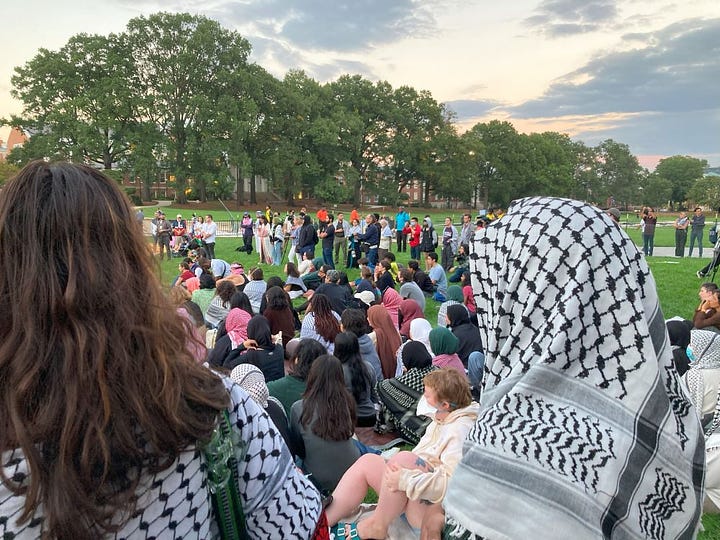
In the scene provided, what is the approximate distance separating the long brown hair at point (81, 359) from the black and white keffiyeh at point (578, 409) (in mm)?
764

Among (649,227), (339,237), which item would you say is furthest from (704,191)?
(339,237)

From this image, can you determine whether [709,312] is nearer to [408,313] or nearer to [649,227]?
[408,313]

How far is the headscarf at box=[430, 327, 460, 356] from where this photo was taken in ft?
18.2

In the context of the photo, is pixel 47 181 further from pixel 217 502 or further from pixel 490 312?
pixel 490 312

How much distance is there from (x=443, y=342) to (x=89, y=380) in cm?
480

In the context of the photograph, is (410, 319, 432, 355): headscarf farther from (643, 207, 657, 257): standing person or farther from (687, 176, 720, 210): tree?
(687, 176, 720, 210): tree

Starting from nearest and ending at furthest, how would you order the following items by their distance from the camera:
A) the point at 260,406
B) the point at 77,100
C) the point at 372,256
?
the point at 260,406 → the point at 372,256 → the point at 77,100

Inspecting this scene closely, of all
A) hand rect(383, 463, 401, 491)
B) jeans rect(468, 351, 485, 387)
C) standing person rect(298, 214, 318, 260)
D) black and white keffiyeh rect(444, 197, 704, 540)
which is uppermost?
black and white keffiyeh rect(444, 197, 704, 540)

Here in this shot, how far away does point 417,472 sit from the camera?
3.12 metres

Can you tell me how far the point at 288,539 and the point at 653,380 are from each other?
1088 mm

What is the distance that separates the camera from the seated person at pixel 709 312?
6668 millimetres

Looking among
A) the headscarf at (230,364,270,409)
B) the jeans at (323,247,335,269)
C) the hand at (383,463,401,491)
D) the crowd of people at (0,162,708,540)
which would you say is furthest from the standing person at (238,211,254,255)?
the crowd of people at (0,162,708,540)

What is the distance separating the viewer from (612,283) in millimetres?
1367

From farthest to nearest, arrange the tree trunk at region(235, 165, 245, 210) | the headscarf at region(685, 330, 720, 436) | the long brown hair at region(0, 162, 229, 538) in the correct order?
1. the tree trunk at region(235, 165, 245, 210)
2. the headscarf at region(685, 330, 720, 436)
3. the long brown hair at region(0, 162, 229, 538)
